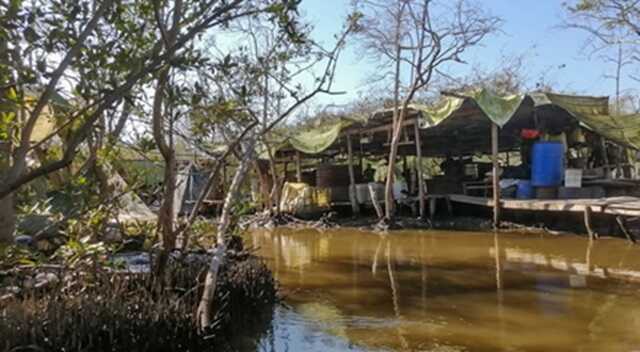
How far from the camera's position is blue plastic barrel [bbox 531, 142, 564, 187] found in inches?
532

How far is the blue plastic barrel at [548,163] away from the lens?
44.3 feet

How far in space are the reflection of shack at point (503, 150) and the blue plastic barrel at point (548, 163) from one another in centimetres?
2

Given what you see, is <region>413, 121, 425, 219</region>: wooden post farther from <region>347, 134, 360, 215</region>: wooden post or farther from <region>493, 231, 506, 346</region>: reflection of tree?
<region>493, 231, 506, 346</region>: reflection of tree

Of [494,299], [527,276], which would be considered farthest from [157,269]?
[527,276]

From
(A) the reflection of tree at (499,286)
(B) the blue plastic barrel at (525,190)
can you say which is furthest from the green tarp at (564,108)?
(A) the reflection of tree at (499,286)

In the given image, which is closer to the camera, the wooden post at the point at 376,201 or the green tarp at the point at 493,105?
the green tarp at the point at 493,105

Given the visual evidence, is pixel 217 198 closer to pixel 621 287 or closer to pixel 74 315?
pixel 621 287

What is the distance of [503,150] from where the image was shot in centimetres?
1906

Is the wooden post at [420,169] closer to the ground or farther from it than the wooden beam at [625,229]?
farther from it

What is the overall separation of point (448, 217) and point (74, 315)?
13221 millimetres

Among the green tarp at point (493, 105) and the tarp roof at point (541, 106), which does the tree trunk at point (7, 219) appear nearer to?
the tarp roof at point (541, 106)

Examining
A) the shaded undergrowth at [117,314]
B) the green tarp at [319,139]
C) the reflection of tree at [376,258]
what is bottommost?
the reflection of tree at [376,258]

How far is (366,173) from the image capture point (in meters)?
21.2

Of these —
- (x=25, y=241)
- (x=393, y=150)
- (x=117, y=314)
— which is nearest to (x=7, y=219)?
(x=117, y=314)
